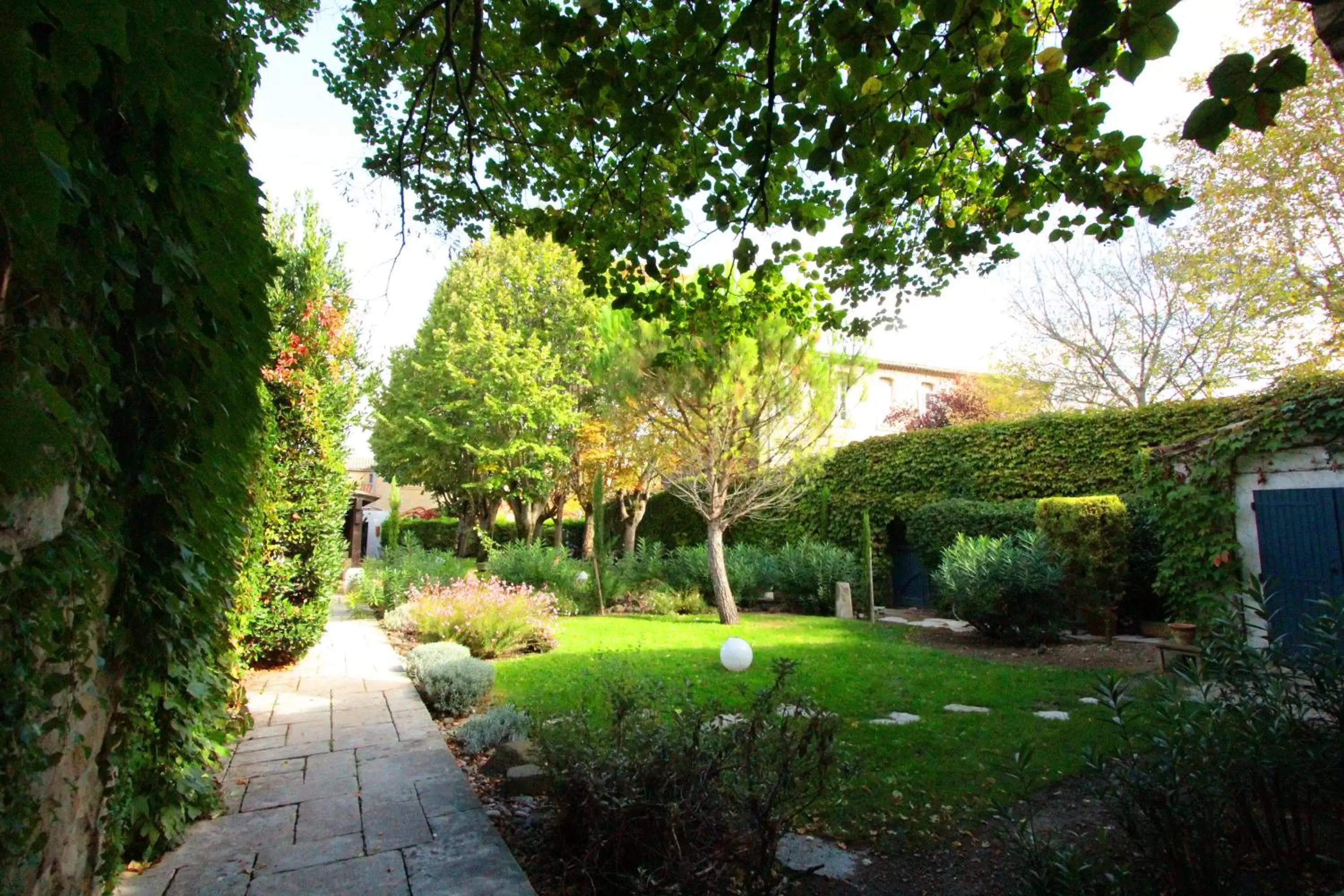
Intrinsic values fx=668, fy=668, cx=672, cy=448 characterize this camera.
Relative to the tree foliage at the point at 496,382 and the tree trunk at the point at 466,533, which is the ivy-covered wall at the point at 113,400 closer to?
the tree foliage at the point at 496,382

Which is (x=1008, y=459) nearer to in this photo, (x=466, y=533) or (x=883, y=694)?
(x=883, y=694)

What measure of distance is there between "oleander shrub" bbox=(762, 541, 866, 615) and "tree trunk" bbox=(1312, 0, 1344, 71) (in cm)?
1183

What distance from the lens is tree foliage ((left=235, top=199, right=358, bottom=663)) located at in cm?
655

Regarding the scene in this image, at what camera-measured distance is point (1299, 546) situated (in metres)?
6.72

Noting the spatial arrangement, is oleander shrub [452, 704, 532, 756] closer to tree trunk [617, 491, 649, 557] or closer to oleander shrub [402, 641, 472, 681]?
oleander shrub [402, 641, 472, 681]

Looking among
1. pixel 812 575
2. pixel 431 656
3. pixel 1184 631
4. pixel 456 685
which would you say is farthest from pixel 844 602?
pixel 456 685

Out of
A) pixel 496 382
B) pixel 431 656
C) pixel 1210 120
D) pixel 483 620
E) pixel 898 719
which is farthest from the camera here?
pixel 496 382

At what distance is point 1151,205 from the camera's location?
9.89ft

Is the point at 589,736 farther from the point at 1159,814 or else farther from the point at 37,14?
the point at 37,14

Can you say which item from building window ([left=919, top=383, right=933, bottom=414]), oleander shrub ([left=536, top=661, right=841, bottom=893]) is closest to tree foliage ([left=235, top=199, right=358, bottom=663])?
oleander shrub ([left=536, top=661, right=841, bottom=893])

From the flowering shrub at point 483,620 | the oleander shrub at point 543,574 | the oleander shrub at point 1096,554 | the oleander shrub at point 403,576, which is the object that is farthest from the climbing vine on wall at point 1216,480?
the oleander shrub at point 403,576

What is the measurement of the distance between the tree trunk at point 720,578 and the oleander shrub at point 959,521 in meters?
3.70

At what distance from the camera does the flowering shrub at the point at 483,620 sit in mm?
8047

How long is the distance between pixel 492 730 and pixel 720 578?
6.93 m
